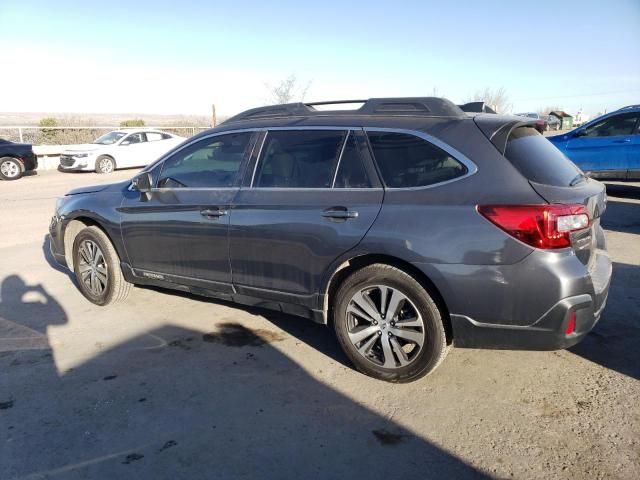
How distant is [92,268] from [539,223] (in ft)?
13.4

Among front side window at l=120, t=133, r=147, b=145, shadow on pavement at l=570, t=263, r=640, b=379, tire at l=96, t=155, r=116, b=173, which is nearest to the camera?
shadow on pavement at l=570, t=263, r=640, b=379

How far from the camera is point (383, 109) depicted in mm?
3680

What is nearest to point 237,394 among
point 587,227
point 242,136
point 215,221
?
point 215,221

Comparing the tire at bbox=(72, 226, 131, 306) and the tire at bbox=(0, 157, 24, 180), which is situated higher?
the tire at bbox=(0, 157, 24, 180)

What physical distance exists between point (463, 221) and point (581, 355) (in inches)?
62.6

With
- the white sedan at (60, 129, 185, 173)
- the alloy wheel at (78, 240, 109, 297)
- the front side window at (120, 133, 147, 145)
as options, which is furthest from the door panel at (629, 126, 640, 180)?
the front side window at (120, 133, 147, 145)

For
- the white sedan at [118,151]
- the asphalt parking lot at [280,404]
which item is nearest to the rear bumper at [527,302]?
the asphalt parking lot at [280,404]

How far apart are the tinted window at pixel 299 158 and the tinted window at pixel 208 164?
25cm

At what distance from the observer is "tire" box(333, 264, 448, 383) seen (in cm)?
321

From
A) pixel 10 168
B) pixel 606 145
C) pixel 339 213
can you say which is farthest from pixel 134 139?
pixel 339 213

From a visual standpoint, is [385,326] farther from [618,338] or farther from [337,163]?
[618,338]

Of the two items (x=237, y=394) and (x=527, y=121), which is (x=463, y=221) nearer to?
(x=527, y=121)

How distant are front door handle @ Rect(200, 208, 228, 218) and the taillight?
79.9 inches

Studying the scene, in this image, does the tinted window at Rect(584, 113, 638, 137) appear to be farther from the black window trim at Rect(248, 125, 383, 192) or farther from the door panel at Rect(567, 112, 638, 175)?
the black window trim at Rect(248, 125, 383, 192)
